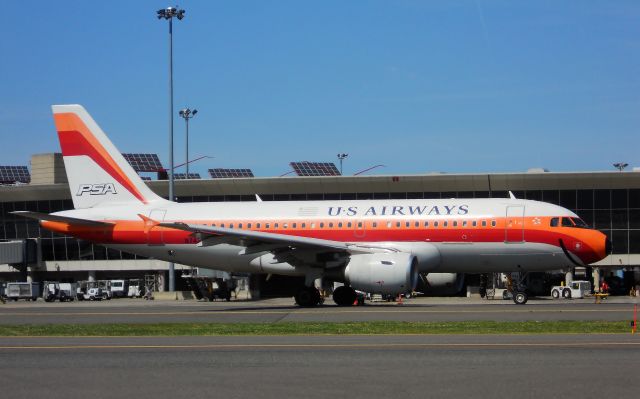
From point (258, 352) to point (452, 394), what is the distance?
19.4 ft

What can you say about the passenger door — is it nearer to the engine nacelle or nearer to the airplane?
the airplane

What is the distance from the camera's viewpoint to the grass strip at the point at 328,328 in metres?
21.8

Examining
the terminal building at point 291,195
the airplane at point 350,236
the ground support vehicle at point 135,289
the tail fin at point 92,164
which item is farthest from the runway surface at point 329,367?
the ground support vehicle at point 135,289

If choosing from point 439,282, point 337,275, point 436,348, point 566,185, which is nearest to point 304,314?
point 337,275

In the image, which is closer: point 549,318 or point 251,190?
point 549,318

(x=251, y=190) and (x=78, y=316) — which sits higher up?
(x=251, y=190)

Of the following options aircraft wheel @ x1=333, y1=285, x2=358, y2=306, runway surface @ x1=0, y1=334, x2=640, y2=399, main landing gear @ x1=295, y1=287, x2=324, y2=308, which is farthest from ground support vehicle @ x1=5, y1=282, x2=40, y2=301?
runway surface @ x1=0, y1=334, x2=640, y2=399

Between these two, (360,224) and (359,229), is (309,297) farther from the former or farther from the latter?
(360,224)

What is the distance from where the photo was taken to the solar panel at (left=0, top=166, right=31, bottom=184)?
89.7 metres

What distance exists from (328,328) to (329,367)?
8195mm

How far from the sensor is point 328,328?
23.1 m

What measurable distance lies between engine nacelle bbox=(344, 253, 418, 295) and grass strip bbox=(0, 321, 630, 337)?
803 cm

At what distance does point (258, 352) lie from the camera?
17.4 m

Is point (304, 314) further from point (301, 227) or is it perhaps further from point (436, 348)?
point (436, 348)
